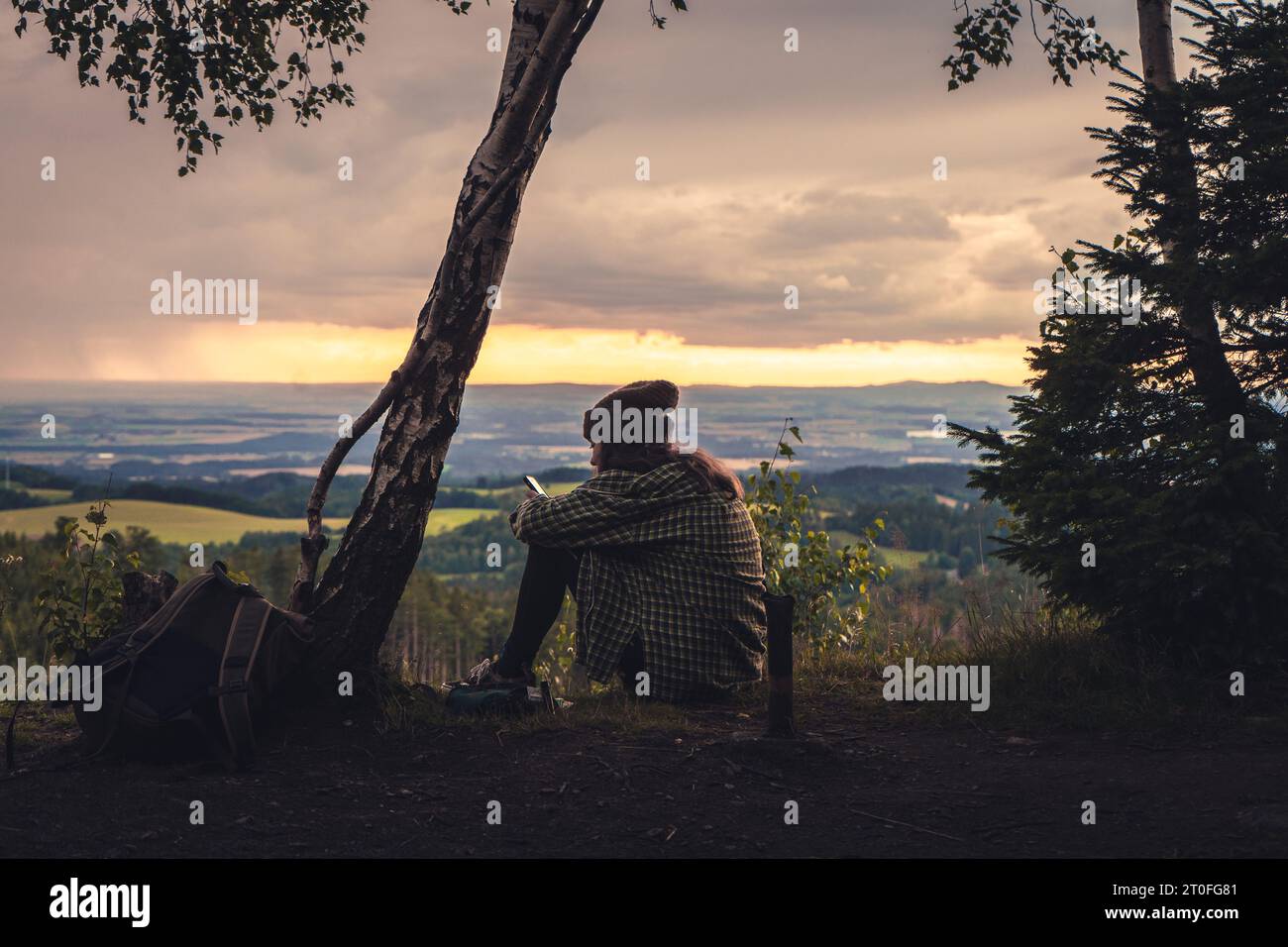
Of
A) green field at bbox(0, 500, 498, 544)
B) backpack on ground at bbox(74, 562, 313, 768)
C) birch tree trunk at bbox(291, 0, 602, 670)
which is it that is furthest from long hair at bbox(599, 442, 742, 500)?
green field at bbox(0, 500, 498, 544)

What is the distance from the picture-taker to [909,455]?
Result: 77.4 metres

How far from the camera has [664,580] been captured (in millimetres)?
5559

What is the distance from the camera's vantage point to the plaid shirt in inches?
216

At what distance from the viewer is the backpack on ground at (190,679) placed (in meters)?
4.68

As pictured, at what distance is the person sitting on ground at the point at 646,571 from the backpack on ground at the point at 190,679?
4.12 feet

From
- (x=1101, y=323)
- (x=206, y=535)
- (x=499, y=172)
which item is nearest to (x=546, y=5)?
(x=499, y=172)

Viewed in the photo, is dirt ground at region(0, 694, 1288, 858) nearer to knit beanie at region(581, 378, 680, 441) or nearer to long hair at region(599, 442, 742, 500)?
long hair at region(599, 442, 742, 500)

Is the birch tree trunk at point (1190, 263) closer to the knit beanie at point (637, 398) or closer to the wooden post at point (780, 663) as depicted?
the wooden post at point (780, 663)

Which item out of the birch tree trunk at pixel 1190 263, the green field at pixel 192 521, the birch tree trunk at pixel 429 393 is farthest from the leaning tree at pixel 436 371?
the green field at pixel 192 521

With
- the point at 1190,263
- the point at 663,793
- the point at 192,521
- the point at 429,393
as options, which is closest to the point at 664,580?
the point at 663,793

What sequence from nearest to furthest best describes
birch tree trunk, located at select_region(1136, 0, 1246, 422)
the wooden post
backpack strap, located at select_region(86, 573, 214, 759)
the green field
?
backpack strap, located at select_region(86, 573, 214, 759) < the wooden post < birch tree trunk, located at select_region(1136, 0, 1246, 422) < the green field

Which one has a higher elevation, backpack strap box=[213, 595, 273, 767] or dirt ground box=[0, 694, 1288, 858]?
backpack strap box=[213, 595, 273, 767]

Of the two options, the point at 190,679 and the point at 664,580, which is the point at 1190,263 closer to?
the point at 664,580

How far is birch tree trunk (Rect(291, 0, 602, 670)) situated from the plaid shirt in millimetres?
624
